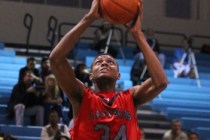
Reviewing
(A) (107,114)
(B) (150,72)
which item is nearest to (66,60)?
(A) (107,114)

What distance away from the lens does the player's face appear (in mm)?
3479

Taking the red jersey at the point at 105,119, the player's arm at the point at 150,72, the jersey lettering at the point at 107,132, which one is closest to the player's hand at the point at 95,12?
the player's arm at the point at 150,72

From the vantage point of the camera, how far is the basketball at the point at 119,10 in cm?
326

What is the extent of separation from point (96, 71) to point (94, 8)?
44cm

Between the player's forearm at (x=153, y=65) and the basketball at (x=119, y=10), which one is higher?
the basketball at (x=119, y=10)

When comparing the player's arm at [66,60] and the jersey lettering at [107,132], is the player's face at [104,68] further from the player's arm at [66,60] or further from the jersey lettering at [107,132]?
the jersey lettering at [107,132]

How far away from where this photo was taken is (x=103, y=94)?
355cm

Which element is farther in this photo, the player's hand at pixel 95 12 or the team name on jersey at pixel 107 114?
the team name on jersey at pixel 107 114

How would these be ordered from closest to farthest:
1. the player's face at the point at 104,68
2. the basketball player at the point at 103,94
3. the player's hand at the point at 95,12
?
the player's hand at the point at 95,12
the basketball player at the point at 103,94
the player's face at the point at 104,68

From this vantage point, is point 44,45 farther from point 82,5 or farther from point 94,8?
point 94,8

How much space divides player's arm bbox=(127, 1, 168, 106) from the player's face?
19 centimetres

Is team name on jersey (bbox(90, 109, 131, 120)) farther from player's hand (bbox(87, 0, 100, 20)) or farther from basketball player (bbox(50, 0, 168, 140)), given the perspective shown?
player's hand (bbox(87, 0, 100, 20))

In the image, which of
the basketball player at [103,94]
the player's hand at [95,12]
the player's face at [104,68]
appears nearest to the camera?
the player's hand at [95,12]

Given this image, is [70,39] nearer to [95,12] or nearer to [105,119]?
[95,12]
